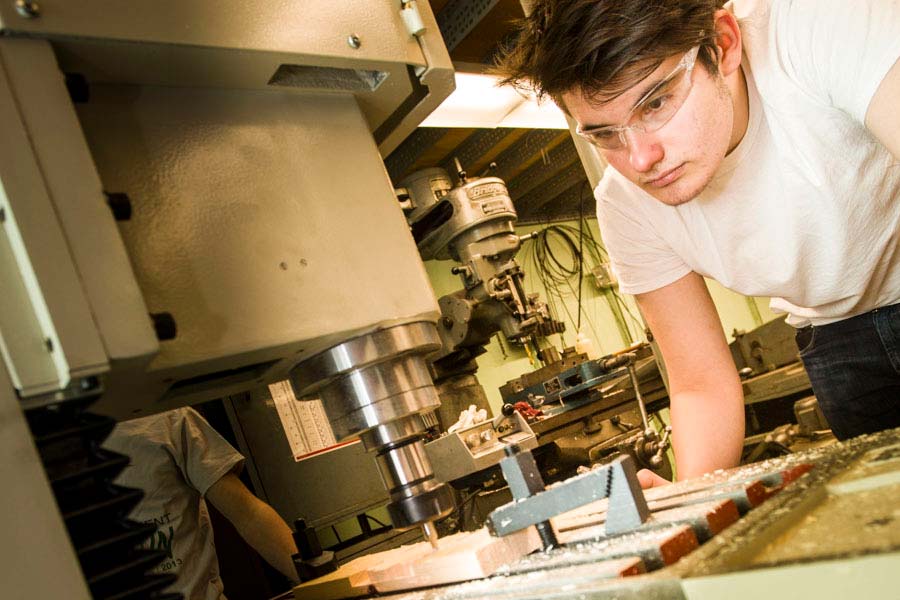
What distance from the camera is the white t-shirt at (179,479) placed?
Result: 1842 mm

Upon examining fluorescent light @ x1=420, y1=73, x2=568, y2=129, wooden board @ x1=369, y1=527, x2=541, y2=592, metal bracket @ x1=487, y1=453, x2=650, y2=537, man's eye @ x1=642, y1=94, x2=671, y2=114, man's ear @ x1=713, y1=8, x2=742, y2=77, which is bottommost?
wooden board @ x1=369, y1=527, x2=541, y2=592

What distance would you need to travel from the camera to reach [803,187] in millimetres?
1125

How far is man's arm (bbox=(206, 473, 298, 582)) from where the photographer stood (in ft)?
6.31

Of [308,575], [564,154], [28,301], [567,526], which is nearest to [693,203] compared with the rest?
[567,526]

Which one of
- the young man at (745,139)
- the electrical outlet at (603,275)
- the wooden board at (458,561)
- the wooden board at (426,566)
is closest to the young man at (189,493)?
the wooden board at (426,566)

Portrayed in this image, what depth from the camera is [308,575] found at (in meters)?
1.17

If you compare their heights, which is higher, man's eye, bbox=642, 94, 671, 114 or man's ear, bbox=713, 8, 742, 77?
man's ear, bbox=713, 8, 742, 77

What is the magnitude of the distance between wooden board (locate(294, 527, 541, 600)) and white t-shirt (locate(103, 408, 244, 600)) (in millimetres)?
845

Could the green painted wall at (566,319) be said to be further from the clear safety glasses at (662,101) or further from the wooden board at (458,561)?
the wooden board at (458,561)

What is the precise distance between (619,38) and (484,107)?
1397mm

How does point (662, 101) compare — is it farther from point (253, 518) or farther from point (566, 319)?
point (566, 319)

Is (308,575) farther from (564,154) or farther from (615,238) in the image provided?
(564,154)

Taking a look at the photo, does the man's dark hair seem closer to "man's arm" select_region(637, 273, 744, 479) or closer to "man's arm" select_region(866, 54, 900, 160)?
"man's arm" select_region(866, 54, 900, 160)

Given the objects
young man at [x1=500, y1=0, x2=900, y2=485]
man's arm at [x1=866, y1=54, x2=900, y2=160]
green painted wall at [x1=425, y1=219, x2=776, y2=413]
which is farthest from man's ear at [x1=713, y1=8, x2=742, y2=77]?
green painted wall at [x1=425, y1=219, x2=776, y2=413]
